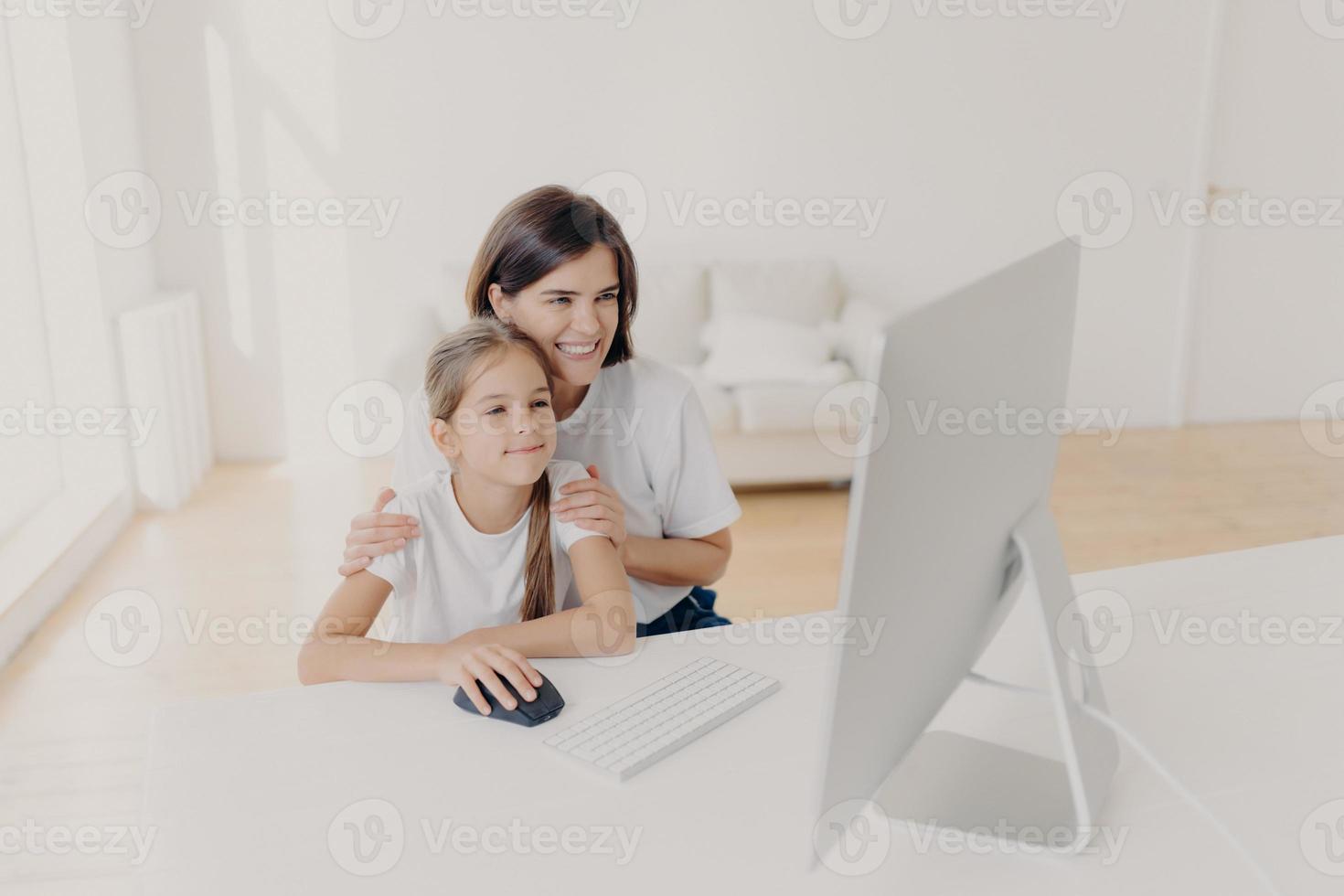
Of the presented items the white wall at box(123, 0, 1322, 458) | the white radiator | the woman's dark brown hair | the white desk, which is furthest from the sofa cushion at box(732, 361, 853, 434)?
the white desk

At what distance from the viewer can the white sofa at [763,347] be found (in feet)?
13.4

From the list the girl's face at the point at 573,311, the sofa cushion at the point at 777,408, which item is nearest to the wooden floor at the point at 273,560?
the sofa cushion at the point at 777,408

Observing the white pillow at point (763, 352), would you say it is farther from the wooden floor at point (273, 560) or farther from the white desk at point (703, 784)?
the white desk at point (703, 784)

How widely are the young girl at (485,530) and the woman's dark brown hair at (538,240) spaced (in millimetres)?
112

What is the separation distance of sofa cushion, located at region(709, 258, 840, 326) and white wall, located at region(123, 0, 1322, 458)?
214 millimetres

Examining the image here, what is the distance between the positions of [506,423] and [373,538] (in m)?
0.23

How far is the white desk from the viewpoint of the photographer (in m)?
1.02

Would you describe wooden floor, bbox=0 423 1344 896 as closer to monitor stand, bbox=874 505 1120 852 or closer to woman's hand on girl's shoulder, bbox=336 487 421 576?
woman's hand on girl's shoulder, bbox=336 487 421 576

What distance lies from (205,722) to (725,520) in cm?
87

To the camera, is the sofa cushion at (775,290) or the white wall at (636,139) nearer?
the white wall at (636,139)

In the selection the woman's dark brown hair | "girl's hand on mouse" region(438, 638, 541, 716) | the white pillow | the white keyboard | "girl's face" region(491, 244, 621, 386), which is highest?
the woman's dark brown hair

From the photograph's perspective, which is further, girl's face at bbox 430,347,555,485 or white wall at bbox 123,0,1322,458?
white wall at bbox 123,0,1322,458

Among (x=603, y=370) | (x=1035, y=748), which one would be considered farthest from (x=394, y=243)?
(x=1035, y=748)

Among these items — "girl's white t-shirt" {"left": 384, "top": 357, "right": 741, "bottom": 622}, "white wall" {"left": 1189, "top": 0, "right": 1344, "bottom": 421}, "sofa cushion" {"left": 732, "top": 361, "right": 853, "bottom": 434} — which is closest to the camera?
"girl's white t-shirt" {"left": 384, "top": 357, "right": 741, "bottom": 622}
